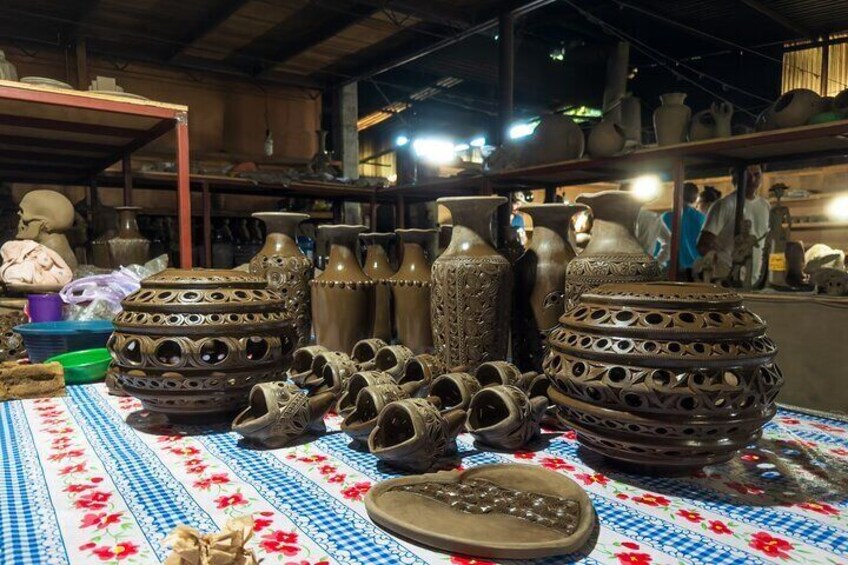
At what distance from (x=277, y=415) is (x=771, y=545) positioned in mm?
1021

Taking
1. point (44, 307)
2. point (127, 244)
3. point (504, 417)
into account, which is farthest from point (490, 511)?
point (127, 244)

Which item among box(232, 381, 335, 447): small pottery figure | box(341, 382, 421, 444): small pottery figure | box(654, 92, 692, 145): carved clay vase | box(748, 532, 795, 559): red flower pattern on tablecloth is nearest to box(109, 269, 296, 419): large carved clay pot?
box(232, 381, 335, 447): small pottery figure

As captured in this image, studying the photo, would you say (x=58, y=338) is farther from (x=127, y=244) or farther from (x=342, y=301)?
(x=127, y=244)

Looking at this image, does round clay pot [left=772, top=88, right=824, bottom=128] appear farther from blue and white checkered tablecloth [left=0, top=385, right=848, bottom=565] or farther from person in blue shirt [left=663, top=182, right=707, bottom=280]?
person in blue shirt [left=663, top=182, right=707, bottom=280]

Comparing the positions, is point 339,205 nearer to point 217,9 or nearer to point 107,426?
point 217,9

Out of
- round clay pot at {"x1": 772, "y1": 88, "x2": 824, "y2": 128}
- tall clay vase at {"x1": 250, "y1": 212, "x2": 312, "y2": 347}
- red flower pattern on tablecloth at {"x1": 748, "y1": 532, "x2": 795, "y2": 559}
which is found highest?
round clay pot at {"x1": 772, "y1": 88, "x2": 824, "y2": 128}

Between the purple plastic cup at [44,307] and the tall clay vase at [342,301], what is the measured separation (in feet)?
4.28

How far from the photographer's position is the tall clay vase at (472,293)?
1.77m

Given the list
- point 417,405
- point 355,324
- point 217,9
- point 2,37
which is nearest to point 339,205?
point 217,9

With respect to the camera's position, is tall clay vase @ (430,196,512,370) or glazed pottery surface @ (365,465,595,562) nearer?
glazed pottery surface @ (365,465,595,562)

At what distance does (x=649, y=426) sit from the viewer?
107cm

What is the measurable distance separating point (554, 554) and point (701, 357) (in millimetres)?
466

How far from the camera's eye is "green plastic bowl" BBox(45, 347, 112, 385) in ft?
6.71

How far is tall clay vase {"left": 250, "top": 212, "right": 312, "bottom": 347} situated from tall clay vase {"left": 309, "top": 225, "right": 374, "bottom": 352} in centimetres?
7
